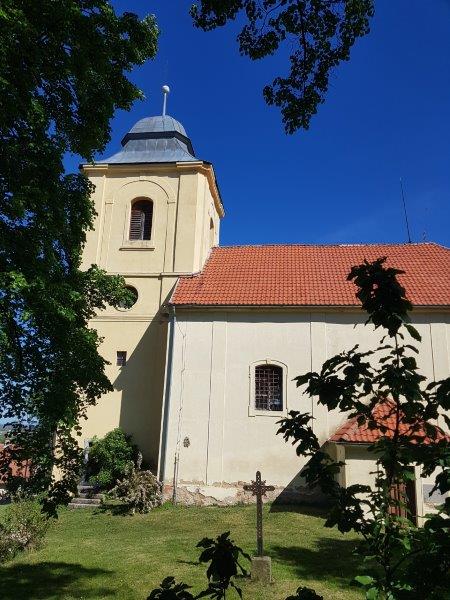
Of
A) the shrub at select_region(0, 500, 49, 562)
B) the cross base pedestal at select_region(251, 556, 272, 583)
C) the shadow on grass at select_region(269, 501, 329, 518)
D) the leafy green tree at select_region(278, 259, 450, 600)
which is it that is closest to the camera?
the leafy green tree at select_region(278, 259, 450, 600)

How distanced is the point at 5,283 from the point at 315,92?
4.50 m

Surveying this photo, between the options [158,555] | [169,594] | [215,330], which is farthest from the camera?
[215,330]

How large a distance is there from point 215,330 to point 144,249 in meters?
4.74

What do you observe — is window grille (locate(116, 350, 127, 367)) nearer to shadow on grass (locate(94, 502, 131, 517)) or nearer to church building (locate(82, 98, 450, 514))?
church building (locate(82, 98, 450, 514))

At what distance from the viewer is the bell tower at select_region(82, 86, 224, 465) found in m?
17.8

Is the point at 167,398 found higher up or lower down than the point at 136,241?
lower down

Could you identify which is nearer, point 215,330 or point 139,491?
point 139,491

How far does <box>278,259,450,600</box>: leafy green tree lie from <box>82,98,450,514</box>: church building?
11.3 m

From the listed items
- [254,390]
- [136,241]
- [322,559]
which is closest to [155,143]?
[136,241]

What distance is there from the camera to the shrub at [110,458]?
16.3 meters

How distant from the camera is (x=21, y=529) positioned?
1109 cm

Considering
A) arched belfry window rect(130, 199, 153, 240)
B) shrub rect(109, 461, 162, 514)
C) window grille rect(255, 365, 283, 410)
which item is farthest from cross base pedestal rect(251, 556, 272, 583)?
arched belfry window rect(130, 199, 153, 240)

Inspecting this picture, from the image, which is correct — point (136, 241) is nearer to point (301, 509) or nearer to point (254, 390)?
point (254, 390)

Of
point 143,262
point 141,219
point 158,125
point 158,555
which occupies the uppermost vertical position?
point 158,125
